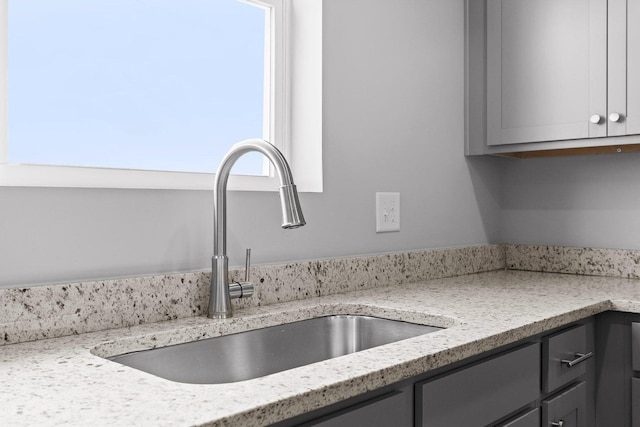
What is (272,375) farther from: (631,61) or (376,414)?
(631,61)

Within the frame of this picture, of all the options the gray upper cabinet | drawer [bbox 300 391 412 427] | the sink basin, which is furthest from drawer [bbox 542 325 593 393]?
the gray upper cabinet

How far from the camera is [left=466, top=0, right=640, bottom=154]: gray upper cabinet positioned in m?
1.93

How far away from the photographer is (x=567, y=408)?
59.6 inches

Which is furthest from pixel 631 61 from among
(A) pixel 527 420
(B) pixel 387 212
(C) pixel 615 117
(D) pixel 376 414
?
(D) pixel 376 414

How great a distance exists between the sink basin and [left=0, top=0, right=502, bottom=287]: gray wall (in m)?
0.22

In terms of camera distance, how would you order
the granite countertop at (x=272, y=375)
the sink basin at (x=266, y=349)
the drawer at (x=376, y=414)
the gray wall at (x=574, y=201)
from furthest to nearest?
the gray wall at (x=574, y=201)
the sink basin at (x=266, y=349)
the drawer at (x=376, y=414)
the granite countertop at (x=272, y=375)

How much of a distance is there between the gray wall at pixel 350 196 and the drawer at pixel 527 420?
0.68m

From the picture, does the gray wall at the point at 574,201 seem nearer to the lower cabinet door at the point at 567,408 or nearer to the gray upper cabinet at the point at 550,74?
the gray upper cabinet at the point at 550,74

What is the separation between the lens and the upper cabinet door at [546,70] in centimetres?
198

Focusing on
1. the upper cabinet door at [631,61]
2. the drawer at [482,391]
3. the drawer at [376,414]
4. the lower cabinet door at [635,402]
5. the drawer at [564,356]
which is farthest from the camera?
the upper cabinet door at [631,61]

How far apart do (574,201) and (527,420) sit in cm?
120

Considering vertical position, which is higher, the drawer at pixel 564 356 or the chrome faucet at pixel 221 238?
the chrome faucet at pixel 221 238

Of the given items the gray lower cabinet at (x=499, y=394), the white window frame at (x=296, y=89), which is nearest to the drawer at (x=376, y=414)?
the gray lower cabinet at (x=499, y=394)

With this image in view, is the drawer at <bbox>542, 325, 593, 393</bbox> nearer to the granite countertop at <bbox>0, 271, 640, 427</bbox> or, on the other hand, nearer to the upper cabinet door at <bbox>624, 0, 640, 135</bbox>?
the granite countertop at <bbox>0, 271, 640, 427</bbox>
